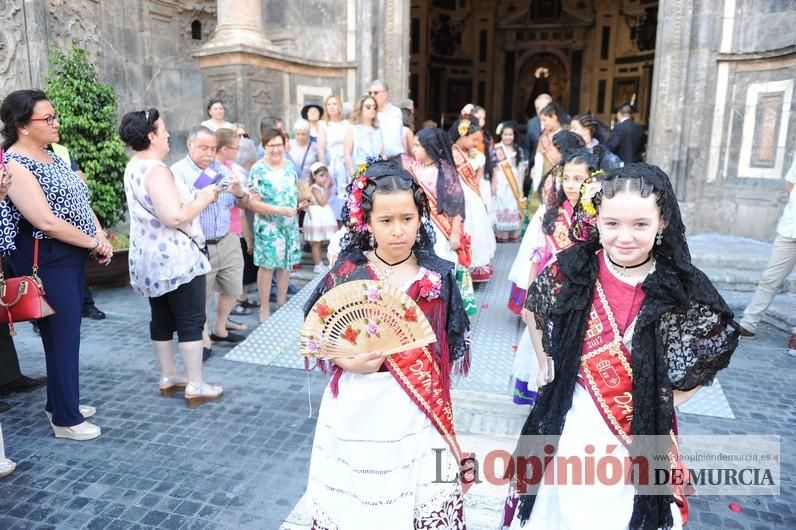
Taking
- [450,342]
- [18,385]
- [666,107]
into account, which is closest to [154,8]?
[18,385]

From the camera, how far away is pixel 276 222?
19.7 ft

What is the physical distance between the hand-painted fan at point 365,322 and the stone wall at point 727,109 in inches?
331

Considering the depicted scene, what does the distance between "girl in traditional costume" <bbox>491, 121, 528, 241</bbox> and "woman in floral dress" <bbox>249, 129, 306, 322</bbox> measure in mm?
3607

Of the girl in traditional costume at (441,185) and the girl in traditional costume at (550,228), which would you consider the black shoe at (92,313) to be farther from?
the girl in traditional costume at (550,228)

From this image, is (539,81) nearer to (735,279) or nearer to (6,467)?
(735,279)

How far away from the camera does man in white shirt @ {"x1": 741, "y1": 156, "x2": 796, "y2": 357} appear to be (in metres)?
5.52

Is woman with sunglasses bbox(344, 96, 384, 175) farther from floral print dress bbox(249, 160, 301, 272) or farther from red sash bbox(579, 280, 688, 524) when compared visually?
red sash bbox(579, 280, 688, 524)

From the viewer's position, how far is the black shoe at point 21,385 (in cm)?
459

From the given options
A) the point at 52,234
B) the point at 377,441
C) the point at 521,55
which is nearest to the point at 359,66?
the point at 52,234

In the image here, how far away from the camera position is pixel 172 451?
372 cm

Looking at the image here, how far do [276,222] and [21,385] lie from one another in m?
2.59

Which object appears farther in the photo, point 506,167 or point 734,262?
point 506,167

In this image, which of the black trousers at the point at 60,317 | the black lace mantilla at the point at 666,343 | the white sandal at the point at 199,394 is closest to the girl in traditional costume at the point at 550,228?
the black lace mantilla at the point at 666,343

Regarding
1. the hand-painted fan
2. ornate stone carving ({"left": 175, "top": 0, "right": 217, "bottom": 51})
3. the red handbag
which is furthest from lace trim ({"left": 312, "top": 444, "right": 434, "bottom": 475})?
ornate stone carving ({"left": 175, "top": 0, "right": 217, "bottom": 51})
